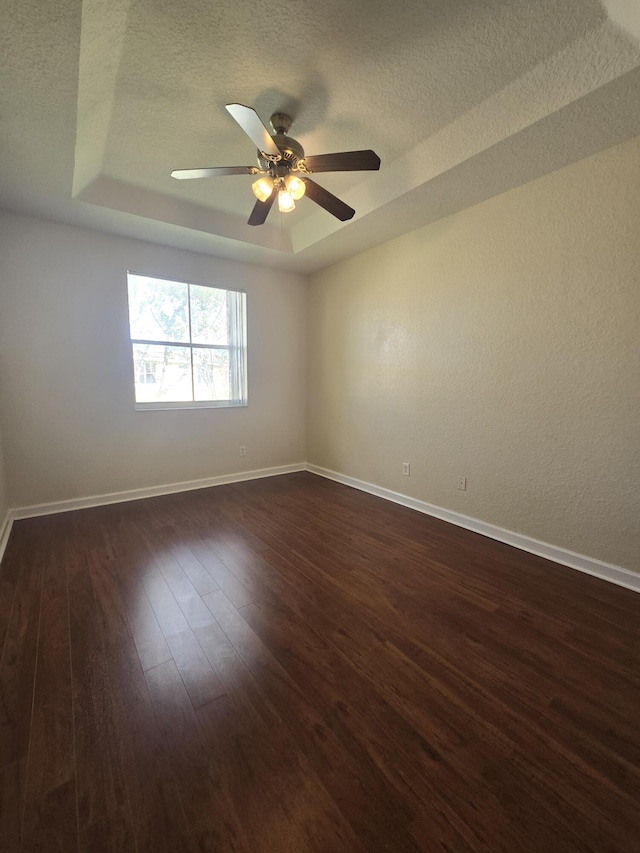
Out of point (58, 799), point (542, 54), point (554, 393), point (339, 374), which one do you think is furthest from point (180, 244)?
point (58, 799)

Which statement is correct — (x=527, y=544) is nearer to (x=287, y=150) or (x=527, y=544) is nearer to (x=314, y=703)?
(x=314, y=703)

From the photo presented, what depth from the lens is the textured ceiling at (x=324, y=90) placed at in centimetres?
150

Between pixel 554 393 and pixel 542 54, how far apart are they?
184 centimetres

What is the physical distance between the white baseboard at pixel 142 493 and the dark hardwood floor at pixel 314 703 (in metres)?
0.78

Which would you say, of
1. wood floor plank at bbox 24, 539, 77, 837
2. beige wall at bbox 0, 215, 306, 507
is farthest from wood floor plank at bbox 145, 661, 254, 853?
beige wall at bbox 0, 215, 306, 507

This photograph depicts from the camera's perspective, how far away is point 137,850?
879 mm

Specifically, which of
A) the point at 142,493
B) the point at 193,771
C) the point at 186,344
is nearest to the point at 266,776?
the point at 193,771

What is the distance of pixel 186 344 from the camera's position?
3828 mm

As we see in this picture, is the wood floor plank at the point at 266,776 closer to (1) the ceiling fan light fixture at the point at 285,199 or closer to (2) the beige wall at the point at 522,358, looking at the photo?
(2) the beige wall at the point at 522,358

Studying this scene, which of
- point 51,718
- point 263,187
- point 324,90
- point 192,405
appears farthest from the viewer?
point 192,405

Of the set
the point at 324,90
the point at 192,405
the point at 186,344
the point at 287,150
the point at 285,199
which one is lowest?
the point at 192,405

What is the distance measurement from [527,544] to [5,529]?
404cm

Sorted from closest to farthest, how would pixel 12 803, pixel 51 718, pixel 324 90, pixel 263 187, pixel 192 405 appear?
1. pixel 12 803
2. pixel 51 718
3. pixel 324 90
4. pixel 263 187
5. pixel 192 405

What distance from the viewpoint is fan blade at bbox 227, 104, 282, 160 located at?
161 centimetres
